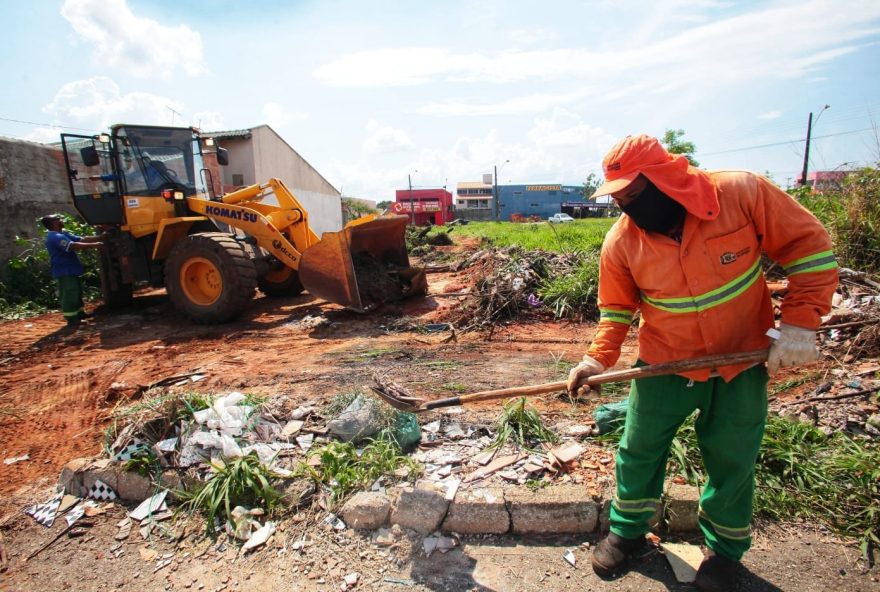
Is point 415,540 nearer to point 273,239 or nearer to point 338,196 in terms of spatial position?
point 273,239

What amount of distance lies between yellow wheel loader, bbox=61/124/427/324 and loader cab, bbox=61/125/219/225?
0.01 m

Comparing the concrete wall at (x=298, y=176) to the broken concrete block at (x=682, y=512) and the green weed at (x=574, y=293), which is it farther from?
the broken concrete block at (x=682, y=512)

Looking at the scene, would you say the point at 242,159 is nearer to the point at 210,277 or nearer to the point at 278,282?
the point at 278,282

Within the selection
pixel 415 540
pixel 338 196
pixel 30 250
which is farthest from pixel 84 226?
pixel 338 196

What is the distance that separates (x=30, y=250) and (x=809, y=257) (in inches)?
467

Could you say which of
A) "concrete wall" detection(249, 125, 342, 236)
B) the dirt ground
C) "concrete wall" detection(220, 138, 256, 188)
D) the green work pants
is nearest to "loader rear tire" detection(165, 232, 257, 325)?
the dirt ground

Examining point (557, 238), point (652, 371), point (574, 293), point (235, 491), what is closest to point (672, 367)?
point (652, 371)

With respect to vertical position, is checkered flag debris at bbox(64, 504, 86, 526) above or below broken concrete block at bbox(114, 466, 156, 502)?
below

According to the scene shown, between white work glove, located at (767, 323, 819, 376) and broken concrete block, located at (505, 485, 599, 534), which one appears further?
broken concrete block, located at (505, 485, 599, 534)

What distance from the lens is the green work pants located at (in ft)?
24.0

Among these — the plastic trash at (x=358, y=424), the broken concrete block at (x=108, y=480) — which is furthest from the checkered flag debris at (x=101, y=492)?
the plastic trash at (x=358, y=424)

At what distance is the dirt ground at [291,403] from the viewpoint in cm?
234

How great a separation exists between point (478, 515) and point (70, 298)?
7670 millimetres

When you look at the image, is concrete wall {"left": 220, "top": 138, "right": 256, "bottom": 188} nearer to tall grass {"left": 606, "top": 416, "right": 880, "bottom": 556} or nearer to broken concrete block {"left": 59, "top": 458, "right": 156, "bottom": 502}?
broken concrete block {"left": 59, "top": 458, "right": 156, "bottom": 502}
